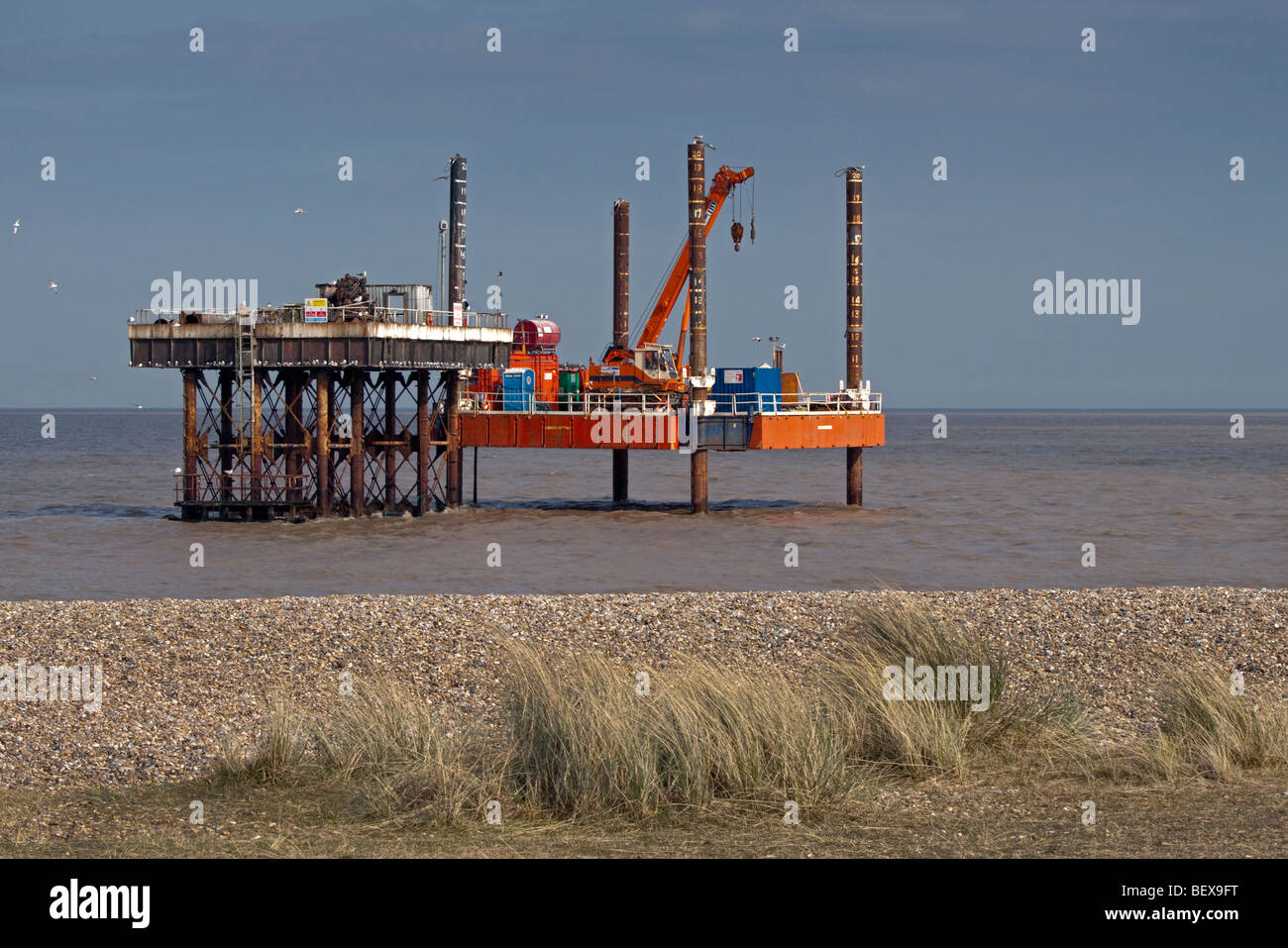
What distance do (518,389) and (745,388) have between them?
8.28 metres

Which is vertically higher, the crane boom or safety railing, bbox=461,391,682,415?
the crane boom

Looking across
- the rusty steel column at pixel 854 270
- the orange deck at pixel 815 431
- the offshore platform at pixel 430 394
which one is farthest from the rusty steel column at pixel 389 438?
the rusty steel column at pixel 854 270

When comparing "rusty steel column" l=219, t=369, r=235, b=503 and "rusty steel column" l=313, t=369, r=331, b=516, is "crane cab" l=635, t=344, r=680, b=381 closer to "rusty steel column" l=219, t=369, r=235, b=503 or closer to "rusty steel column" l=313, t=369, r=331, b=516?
"rusty steel column" l=313, t=369, r=331, b=516

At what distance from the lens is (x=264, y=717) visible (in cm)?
1382

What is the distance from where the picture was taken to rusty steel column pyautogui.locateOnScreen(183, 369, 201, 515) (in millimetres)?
43281

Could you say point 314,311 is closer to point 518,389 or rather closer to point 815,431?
point 518,389

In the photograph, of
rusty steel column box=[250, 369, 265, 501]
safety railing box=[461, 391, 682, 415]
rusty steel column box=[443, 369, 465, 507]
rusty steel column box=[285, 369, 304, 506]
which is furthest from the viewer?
safety railing box=[461, 391, 682, 415]

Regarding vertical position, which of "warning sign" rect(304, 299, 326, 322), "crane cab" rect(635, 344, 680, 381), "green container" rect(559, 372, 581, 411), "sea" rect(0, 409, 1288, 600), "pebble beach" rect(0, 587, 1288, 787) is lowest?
"sea" rect(0, 409, 1288, 600)

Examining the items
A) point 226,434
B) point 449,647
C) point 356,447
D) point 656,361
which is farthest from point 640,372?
point 449,647

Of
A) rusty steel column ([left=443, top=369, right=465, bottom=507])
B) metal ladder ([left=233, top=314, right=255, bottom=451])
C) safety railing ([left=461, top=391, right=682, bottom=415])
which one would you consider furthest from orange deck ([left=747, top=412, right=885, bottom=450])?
metal ladder ([left=233, top=314, right=255, bottom=451])

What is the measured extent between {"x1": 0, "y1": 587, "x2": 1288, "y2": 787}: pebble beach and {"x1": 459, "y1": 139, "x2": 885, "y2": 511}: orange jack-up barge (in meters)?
21.7

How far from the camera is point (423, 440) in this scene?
4547 centimetres
